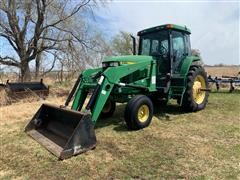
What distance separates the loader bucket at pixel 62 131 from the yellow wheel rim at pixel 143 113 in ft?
4.98

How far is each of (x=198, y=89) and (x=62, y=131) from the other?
4.24 metres

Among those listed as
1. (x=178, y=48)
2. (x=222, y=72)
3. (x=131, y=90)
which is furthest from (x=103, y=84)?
(x=222, y=72)

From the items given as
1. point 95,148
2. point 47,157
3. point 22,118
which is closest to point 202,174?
point 95,148

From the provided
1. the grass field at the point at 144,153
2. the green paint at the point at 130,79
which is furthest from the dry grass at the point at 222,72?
the grass field at the point at 144,153

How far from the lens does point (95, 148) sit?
477 centimetres

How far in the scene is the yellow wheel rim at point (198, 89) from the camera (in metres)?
7.75

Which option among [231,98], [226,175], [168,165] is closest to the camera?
[226,175]

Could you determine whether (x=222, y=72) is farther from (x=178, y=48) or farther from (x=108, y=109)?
(x=108, y=109)

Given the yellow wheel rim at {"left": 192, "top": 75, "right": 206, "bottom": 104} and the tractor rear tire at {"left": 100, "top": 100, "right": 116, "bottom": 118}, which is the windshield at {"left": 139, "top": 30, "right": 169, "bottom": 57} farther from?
the tractor rear tire at {"left": 100, "top": 100, "right": 116, "bottom": 118}

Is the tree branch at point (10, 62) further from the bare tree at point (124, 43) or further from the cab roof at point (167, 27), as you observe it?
the bare tree at point (124, 43)

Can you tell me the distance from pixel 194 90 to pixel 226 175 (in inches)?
165

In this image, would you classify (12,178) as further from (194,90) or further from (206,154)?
(194,90)

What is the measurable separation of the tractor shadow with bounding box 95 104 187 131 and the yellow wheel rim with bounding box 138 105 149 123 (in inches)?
14.9

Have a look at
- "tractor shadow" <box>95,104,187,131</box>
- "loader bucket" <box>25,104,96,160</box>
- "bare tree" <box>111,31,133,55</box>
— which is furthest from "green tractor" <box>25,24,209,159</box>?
"bare tree" <box>111,31,133,55</box>
